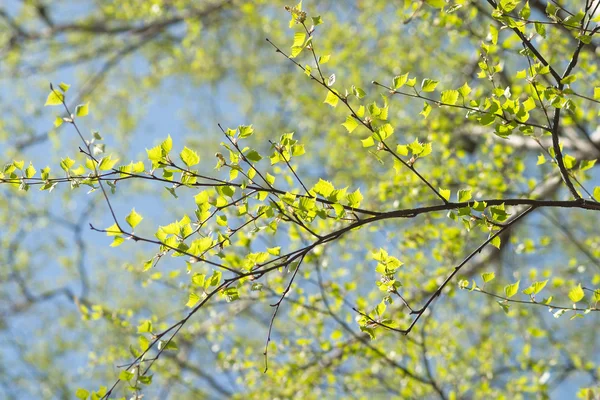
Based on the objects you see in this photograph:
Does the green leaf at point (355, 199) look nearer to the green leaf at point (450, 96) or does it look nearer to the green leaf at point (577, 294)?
the green leaf at point (450, 96)

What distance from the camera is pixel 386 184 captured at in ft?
11.6

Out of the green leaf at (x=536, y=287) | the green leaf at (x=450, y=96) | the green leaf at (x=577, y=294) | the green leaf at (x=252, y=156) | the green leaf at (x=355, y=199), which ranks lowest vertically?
the green leaf at (x=577, y=294)

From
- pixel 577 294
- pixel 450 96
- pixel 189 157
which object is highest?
pixel 450 96

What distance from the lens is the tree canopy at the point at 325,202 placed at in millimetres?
1819

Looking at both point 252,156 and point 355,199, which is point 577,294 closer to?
point 355,199

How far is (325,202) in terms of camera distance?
5.81 ft

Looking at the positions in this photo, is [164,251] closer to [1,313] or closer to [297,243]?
[297,243]

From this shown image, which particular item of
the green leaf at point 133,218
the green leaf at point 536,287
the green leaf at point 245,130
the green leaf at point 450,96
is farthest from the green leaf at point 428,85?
the green leaf at point 133,218

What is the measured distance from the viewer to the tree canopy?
5.97ft

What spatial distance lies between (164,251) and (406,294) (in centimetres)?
266

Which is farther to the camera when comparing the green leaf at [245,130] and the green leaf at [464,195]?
the green leaf at [464,195]

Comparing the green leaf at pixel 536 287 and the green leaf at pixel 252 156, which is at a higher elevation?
the green leaf at pixel 252 156

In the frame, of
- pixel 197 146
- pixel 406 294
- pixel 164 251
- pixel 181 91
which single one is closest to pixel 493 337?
pixel 406 294

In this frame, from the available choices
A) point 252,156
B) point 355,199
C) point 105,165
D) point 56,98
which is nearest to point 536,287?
point 355,199
